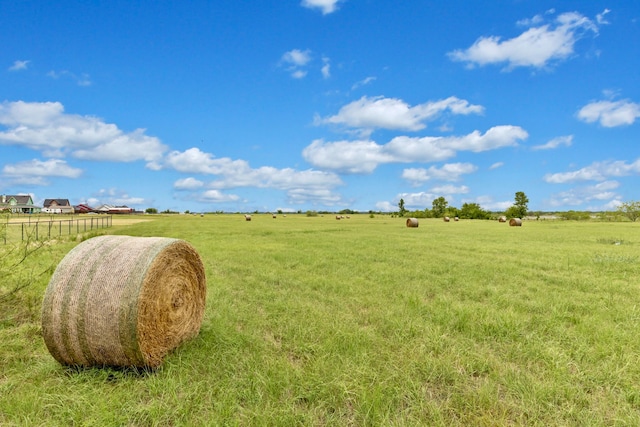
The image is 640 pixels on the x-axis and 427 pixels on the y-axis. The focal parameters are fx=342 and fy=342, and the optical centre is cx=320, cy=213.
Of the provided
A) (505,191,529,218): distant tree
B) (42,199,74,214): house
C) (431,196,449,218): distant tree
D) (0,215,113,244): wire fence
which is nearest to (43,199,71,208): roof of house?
(42,199,74,214): house

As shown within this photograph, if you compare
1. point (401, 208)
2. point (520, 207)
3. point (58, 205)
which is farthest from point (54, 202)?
point (520, 207)

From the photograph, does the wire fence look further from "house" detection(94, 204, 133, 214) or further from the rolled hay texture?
"house" detection(94, 204, 133, 214)

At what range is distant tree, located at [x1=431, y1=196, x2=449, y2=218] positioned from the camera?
11806 centimetres

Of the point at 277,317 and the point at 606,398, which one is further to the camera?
the point at 277,317

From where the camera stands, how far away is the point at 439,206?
124062 mm

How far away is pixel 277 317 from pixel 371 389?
2.81m

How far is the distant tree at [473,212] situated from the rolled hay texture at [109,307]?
109076mm

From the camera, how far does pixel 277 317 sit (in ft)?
20.6

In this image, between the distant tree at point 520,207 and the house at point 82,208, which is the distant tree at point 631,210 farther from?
the house at point 82,208

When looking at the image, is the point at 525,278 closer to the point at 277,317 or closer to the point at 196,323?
the point at 277,317

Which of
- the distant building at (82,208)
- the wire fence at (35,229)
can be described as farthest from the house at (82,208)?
the wire fence at (35,229)

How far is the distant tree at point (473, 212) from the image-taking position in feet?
334

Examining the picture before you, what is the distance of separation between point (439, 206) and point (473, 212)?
2029 cm

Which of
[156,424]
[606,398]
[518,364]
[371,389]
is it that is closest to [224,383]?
[156,424]
